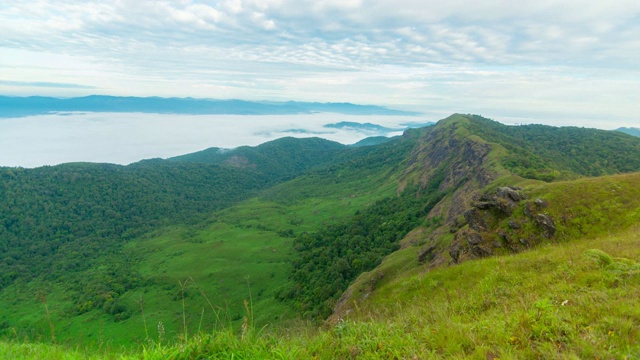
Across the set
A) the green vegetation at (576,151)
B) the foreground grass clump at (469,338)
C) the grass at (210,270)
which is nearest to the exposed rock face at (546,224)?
the foreground grass clump at (469,338)

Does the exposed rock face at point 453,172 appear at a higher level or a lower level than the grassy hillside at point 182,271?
higher

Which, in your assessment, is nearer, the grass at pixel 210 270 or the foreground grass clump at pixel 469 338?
the foreground grass clump at pixel 469 338

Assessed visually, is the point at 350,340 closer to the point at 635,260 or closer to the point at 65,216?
the point at 635,260

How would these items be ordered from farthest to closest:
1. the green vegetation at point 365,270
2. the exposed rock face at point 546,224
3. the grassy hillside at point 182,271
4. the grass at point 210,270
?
the grassy hillside at point 182,271 < the grass at point 210,270 < the exposed rock face at point 546,224 < the green vegetation at point 365,270

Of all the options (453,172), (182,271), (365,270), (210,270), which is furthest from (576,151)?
(182,271)

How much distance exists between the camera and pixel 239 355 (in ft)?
18.6

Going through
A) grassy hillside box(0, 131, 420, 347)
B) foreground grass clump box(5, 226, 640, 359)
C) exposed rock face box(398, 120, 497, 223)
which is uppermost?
foreground grass clump box(5, 226, 640, 359)

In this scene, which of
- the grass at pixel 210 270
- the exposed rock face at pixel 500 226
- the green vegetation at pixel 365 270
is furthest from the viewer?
the grass at pixel 210 270

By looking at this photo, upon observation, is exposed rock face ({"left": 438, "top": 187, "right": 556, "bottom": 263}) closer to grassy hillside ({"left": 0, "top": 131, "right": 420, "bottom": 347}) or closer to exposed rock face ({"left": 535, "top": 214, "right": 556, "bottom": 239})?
exposed rock face ({"left": 535, "top": 214, "right": 556, "bottom": 239})

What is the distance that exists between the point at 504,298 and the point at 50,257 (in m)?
206

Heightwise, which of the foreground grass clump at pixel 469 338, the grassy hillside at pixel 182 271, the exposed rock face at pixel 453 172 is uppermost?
the foreground grass clump at pixel 469 338

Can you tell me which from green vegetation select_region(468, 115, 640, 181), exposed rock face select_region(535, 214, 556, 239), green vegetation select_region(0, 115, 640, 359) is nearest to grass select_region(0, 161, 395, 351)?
green vegetation select_region(0, 115, 640, 359)

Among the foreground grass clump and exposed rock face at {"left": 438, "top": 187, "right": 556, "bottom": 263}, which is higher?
the foreground grass clump

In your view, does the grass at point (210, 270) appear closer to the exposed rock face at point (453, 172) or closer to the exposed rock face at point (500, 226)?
the exposed rock face at point (453, 172)
